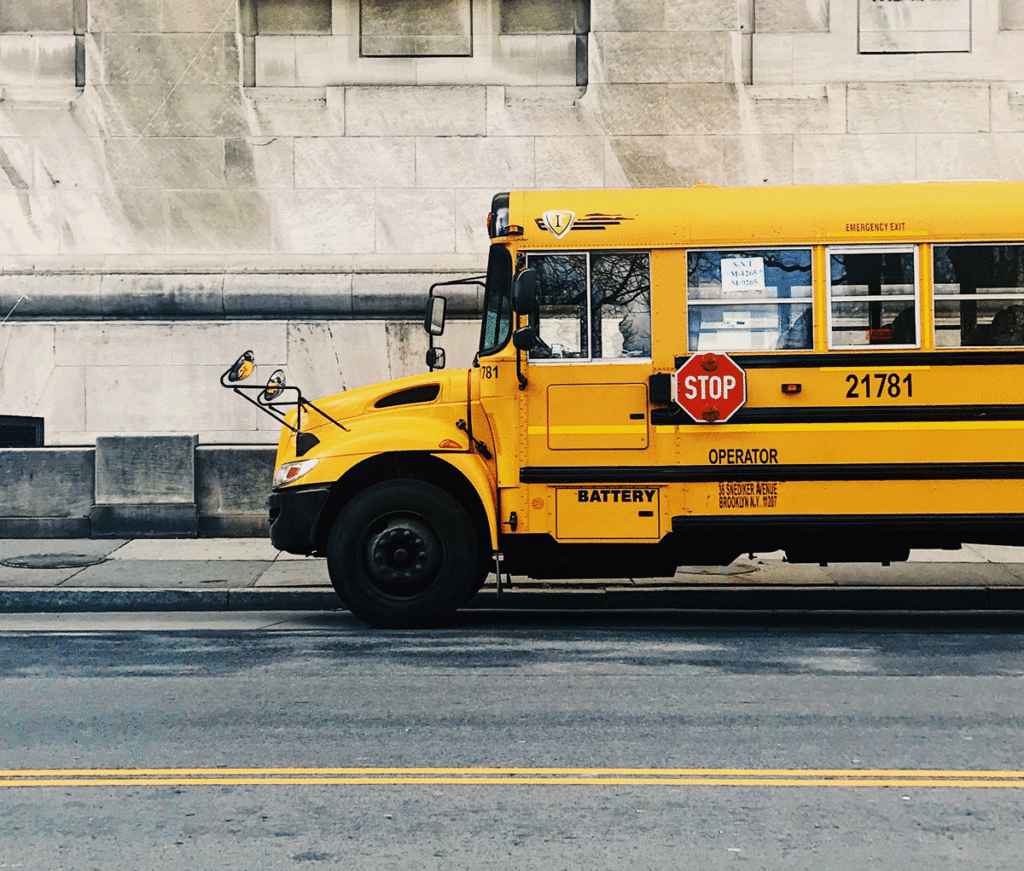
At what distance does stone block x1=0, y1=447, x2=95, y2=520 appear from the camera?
41.1 ft

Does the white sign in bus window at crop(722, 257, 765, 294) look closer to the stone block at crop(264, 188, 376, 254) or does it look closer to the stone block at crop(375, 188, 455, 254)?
the stone block at crop(375, 188, 455, 254)

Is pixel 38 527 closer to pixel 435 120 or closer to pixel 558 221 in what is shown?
pixel 435 120

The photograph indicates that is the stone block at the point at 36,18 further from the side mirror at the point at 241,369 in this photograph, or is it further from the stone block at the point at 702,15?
the side mirror at the point at 241,369

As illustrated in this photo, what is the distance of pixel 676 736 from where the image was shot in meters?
5.79

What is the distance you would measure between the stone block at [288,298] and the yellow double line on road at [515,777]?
9011 mm

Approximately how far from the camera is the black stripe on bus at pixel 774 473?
8.49 metres

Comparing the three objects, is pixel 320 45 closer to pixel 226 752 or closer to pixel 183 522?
pixel 183 522

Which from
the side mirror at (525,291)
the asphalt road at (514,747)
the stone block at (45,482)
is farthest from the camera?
the stone block at (45,482)

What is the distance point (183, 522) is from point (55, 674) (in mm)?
5424

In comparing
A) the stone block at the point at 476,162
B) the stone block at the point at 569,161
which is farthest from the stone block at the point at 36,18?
the stone block at the point at 569,161

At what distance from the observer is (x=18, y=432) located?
1359 cm

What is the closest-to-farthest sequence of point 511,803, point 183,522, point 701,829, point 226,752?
point 701,829 → point 511,803 → point 226,752 → point 183,522

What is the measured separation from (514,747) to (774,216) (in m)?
4.49

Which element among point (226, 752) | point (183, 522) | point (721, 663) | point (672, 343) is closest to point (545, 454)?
point (672, 343)
